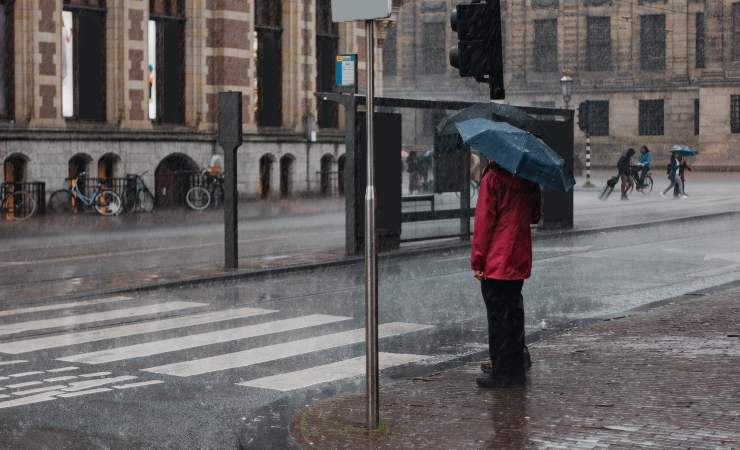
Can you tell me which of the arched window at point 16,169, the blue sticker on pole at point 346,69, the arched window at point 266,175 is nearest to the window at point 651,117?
the arched window at point 266,175

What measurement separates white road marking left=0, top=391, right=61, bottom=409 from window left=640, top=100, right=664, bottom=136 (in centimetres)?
6318

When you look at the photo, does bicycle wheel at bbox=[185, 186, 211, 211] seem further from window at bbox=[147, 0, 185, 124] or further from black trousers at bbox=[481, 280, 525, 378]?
black trousers at bbox=[481, 280, 525, 378]

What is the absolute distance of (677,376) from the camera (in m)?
8.57

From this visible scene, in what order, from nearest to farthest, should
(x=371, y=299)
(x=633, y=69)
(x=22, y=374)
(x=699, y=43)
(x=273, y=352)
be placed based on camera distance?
1. (x=371, y=299)
2. (x=22, y=374)
3. (x=273, y=352)
4. (x=699, y=43)
5. (x=633, y=69)

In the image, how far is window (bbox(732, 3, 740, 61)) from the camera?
66000 millimetres

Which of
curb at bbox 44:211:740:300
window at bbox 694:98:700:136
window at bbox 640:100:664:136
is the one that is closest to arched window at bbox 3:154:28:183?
curb at bbox 44:211:740:300

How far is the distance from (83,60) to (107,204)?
12.3 feet

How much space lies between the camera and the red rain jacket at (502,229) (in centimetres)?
836

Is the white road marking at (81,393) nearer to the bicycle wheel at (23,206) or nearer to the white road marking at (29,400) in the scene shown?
the white road marking at (29,400)

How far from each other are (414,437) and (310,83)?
3029cm

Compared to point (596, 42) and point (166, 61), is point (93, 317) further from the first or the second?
point (596, 42)

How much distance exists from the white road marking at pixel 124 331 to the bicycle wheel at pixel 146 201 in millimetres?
17579

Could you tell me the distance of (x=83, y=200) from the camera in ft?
91.7

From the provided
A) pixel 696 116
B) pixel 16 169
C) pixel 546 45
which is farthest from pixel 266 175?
pixel 546 45
